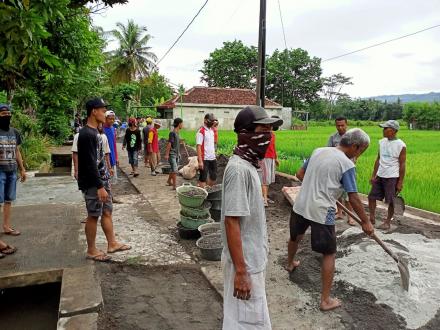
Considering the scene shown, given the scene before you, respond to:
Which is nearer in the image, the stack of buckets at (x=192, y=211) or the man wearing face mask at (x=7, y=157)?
the man wearing face mask at (x=7, y=157)

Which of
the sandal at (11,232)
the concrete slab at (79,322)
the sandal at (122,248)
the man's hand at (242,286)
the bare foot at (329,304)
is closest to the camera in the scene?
the man's hand at (242,286)

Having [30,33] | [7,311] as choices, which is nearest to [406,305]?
[30,33]

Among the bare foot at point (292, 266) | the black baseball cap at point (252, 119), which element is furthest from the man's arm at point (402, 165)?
the black baseball cap at point (252, 119)

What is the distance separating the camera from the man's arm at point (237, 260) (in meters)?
2.05

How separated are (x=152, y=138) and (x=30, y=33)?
8.01 m

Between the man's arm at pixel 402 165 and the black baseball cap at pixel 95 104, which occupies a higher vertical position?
the black baseball cap at pixel 95 104

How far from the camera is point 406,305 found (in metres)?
3.39

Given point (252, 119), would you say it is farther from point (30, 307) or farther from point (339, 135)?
point (339, 135)

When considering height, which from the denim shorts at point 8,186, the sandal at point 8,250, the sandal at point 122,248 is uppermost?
the denim shorts at point 8,186

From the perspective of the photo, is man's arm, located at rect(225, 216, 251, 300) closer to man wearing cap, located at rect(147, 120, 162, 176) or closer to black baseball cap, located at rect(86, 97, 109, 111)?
black baseball cap, located at rect(86, 97, 109, 111)

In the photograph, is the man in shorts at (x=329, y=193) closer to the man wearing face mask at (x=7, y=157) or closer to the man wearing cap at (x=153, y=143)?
the man wearing face mask at (x=7, y=157)

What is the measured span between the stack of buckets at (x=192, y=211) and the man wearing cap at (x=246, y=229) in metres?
2.93

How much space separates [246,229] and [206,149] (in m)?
5.12

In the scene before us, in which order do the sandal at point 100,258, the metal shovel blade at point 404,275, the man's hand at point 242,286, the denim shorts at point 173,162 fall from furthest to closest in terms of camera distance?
1. the denim shorts at point 173,162
2. the sandal at point 100,258
3. the metal shovel blade at point 404,275
4. the man's hand at point 242,286
